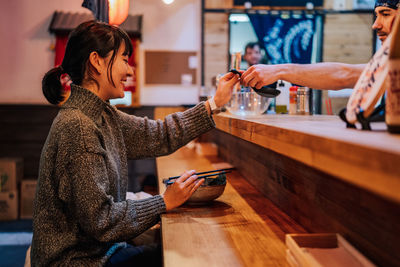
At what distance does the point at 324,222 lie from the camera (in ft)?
3.97

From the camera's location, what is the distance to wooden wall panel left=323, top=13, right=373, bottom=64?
17.3 feet

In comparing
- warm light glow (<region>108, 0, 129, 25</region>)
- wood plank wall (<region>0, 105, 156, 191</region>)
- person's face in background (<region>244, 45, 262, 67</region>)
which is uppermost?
warm light glow (<region>108, 0, 129, 25</region>)

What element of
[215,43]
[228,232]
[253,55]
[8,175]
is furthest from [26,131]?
[228,232]

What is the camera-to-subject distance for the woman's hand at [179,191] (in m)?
1.58

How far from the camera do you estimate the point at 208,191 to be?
1666mm

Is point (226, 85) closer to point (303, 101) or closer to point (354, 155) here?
point (303, 101)

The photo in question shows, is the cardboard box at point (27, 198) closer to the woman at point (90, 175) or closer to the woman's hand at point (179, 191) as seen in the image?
the woman at point (90, 175)

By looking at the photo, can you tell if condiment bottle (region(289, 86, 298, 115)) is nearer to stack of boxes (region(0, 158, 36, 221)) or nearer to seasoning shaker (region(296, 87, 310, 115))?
seasoning shaker (region(296, 87, 310, 115))

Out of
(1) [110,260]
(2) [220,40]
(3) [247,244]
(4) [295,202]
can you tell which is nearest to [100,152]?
(1) [110,260]

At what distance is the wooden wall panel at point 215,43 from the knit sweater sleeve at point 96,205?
4.01 meters

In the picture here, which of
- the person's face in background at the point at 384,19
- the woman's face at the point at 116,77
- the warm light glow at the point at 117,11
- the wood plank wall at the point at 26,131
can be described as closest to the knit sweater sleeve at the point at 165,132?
the woman's face at the point at 116,77

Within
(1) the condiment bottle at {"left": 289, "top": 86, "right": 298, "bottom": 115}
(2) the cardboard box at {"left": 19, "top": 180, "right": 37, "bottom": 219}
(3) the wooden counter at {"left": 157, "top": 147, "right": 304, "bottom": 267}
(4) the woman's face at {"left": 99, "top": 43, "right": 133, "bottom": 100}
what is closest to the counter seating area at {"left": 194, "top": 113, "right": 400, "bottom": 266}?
(3) the wooden counter at {"left": 157, "top": 147, "right": 304, "bottom": 267}

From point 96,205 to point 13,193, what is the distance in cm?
394

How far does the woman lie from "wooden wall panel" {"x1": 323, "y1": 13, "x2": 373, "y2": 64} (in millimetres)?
Result: 4009
